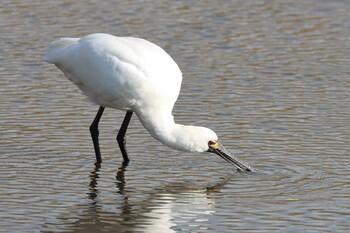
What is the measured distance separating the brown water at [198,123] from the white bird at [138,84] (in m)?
0.31

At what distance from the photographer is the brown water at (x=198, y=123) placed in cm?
902

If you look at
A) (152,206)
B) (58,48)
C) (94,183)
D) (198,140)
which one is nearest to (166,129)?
(198,140)

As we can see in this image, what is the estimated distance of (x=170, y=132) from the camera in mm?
10242

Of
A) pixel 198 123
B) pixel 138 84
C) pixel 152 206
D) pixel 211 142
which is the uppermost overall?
pixel 138 84

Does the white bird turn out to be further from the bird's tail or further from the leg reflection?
the leg reflection

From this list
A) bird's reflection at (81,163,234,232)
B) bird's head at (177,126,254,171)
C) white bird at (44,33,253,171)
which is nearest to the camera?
bird's reflection at (81,163,234,232)

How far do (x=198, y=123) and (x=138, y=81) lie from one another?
1.71m

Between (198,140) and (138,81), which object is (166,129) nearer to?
(198,140)

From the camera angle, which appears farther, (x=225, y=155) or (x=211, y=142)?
(x=225, y=155)

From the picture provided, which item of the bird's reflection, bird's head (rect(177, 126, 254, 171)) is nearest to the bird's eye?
bird's head (rect(177, 126, 254, 171))

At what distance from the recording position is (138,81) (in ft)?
33.7

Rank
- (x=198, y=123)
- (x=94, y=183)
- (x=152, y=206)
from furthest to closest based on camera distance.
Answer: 1. (x=198, y=123)
2. (x=94, y=183)
3. (x=152, y=206)

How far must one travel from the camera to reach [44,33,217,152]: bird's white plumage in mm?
10219

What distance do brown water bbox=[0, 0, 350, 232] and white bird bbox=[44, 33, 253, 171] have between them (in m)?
0.31
